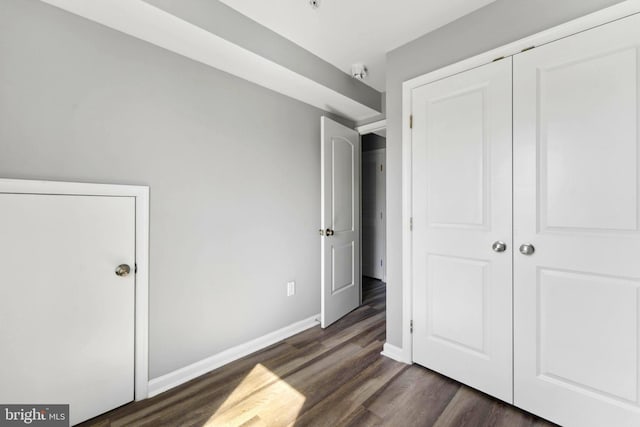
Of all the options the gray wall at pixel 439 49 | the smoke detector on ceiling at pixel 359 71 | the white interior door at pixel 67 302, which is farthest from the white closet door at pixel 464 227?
the white interior door at pixel 67 302

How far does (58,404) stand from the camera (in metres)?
1.39

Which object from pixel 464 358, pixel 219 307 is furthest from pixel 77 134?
pixel 464 358

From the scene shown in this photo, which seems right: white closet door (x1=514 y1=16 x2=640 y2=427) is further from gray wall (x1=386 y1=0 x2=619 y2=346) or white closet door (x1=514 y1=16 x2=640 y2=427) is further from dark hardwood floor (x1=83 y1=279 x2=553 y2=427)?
dark hardwood floor (x1=83 y1=279 x2=553 y2=427)

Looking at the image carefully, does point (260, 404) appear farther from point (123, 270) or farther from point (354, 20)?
point (354, 20)

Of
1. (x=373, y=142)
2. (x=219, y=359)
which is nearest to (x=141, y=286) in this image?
(x=219, y=359)

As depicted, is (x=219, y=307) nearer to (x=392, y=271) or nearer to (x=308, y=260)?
(x=308, y=260)

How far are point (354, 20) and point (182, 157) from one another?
4.91 ft

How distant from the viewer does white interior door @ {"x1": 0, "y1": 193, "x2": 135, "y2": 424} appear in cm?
129

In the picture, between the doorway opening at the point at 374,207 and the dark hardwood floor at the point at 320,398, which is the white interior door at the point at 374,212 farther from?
the dark hardwood floor at the point at 320,398

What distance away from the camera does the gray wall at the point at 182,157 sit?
1.36m

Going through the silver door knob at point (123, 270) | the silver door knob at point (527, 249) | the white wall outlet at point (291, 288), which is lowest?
the white wall outlet at point (291, 288)

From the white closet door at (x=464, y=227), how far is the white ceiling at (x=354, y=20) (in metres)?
0.42

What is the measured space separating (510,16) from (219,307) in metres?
2.66

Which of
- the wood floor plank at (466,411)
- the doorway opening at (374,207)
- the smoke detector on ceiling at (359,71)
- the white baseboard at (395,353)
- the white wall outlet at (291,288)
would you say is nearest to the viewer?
the wood floor plank at (466,411)
